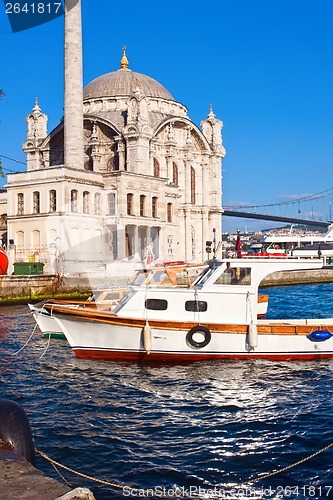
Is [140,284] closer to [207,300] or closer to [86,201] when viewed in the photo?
[207,300]

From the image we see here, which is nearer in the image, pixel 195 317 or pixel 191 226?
pixel 195 317

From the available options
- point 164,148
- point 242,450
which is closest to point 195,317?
point 242,450

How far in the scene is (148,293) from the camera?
1639cm

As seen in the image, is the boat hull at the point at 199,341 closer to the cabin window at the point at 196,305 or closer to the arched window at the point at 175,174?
the cabin window at the point at 196,305

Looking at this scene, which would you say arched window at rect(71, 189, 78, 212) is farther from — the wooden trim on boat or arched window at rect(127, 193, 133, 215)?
the wooden trim on boat

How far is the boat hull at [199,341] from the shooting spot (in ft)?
52.2

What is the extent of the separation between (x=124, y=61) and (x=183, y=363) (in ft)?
191

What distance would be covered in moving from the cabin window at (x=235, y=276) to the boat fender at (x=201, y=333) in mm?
1409

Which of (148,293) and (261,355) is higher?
(148,293)

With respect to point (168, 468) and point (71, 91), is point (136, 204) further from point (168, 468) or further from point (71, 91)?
point (168, 468)

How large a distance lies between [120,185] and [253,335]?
32482mm

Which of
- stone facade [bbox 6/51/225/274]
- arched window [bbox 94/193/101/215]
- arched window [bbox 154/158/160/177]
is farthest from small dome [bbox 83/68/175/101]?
arched window [bbox 94/193/101/215]

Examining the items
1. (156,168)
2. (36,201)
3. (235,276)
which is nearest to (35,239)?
(36,201)

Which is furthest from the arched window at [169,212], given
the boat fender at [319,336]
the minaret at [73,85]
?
the boat fender at [319,336]
